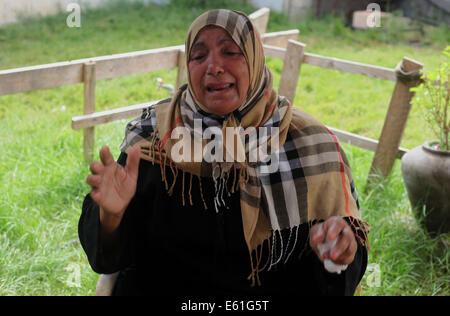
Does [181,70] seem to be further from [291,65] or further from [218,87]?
[218,87]

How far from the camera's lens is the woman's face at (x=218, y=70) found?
1.96m

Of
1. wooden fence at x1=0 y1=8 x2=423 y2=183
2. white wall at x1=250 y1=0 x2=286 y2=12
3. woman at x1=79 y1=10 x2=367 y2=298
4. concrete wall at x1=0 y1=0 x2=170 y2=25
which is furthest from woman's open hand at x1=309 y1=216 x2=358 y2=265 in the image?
white wall at x1=250 y1=0 x2=286 y2=12

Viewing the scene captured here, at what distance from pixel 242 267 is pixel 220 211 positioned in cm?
25

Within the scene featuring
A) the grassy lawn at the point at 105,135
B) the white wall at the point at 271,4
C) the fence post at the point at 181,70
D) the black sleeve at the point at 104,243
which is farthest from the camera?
the white wall at the point at 271,4

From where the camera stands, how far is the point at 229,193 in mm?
2080

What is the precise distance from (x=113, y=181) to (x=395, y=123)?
3078 millimetres

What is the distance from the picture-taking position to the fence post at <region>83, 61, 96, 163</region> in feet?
12.9

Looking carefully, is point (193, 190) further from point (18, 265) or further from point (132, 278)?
point (18, 265)

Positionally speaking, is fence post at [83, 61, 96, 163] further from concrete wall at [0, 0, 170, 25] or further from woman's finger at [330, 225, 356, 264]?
concrete wall at [0, 0, 170, 25]

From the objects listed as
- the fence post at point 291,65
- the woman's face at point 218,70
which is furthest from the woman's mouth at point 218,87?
the fence post at point 291,65

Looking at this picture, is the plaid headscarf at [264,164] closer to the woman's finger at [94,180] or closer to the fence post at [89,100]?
the woman's finger at [94,180]

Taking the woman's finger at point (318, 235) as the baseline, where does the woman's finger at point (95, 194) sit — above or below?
above

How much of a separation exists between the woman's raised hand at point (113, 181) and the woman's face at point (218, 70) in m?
0.46

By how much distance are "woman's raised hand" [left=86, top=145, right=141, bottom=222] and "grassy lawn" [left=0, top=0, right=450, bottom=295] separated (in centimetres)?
172
